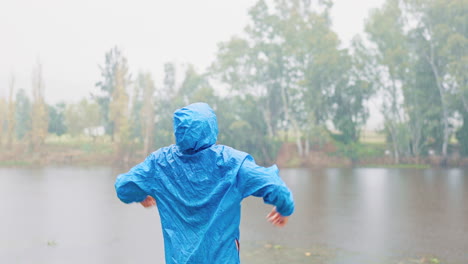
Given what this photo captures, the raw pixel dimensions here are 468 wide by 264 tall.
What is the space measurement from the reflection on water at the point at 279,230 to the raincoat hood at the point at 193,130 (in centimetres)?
330

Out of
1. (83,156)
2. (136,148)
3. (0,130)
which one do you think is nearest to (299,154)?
(136,148)

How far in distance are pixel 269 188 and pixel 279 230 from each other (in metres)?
5.40

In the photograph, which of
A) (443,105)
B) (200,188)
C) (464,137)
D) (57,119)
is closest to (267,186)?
Answer: (200,188)

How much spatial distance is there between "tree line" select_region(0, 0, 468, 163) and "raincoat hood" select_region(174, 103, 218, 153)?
24.4m

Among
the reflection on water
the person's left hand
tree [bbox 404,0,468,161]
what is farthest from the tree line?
the person's left hand

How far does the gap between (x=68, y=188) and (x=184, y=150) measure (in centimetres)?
1242

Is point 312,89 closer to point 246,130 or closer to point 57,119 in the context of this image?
point 246,130

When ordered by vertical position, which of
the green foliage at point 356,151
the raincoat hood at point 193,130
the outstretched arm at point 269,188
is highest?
the raincoat hood at point 193,130

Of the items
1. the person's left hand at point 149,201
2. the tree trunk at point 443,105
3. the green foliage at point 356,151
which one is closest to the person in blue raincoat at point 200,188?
the person's left hand at point 149,201

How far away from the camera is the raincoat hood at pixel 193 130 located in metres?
2.05

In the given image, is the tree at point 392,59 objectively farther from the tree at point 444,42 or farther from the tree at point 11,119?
the tree at point 11,119

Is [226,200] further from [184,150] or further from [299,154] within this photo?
[299,154]

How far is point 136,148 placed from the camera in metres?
27.8

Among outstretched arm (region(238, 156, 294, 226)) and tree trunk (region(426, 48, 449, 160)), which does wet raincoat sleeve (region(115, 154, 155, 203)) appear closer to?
outstretched arm (region(238, 156, 294, 226))
